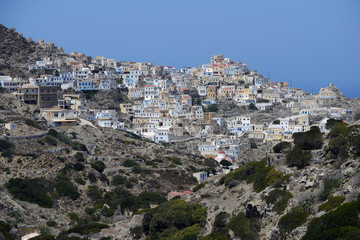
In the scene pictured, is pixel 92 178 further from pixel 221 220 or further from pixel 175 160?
pixel 221 220

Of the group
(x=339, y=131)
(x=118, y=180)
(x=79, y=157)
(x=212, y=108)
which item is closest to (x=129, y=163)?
(x=118, y=180)

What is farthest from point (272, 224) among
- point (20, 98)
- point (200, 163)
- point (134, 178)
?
point (20, 98)

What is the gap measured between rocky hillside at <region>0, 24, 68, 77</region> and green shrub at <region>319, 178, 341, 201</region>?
66788mm

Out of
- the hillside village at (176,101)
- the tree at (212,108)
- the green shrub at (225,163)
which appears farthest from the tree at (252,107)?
the green shrub at (225,163)

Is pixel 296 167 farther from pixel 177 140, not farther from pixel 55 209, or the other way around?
pixel 177 140

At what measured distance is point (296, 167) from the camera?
34.5m

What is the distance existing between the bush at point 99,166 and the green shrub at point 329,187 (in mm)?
33471

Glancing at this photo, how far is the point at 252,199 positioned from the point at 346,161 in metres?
5.27

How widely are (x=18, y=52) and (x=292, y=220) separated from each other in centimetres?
8159

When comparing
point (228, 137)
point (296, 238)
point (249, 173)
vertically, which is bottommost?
point (296, 238)

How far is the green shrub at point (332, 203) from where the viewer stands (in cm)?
2610

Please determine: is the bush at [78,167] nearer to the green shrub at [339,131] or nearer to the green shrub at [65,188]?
the green shrub at [65,188]

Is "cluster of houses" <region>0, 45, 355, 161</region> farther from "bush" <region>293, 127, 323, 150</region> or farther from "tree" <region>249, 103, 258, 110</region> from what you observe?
"bush" <region>293, 127, 323, 150</region>

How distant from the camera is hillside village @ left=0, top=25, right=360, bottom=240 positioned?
31.5 metres
